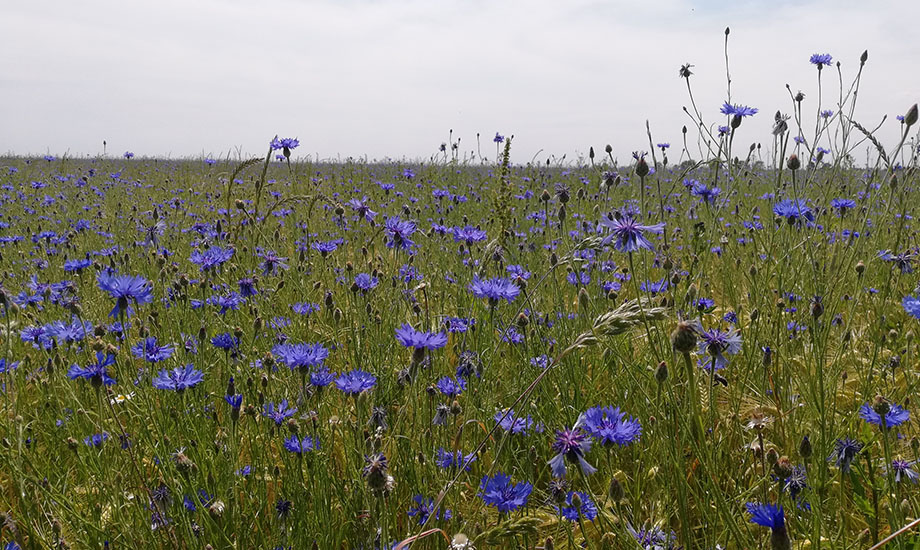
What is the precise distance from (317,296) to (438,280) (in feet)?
2.46

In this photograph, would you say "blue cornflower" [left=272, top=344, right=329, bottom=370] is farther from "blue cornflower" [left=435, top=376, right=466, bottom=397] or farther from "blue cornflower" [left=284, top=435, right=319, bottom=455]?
"blue cornflower" [left=435, top=376, right=466, bottom=397]

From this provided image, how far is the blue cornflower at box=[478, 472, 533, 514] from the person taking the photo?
136cm

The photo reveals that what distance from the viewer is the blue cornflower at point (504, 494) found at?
4.47ft

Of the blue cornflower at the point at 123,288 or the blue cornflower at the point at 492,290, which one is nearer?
the blue cornflower at the point at 123,288

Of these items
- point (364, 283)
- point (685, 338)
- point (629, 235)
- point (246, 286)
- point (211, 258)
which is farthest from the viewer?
point (211, 258)

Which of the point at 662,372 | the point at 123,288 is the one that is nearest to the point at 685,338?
the point at 662,372

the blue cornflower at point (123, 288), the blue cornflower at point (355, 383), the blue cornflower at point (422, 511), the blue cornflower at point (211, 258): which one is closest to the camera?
the blue cornflower at point (422, 511)

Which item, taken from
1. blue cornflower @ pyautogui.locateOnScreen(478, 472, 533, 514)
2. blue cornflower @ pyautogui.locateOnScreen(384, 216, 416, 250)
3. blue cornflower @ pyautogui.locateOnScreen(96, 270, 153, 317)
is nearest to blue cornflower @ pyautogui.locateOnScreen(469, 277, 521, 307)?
blue cornflower @ pyautogui.locateOnScreen(384, 216, 416, 250)

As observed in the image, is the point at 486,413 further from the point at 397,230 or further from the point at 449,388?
the point at 397,230

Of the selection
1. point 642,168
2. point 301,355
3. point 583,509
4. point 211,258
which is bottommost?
point 583,509

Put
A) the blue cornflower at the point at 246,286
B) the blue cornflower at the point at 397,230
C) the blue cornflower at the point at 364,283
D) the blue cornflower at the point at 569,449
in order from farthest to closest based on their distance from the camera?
the blue cornflower at the point at 246,286
the blue cornflower at the point at 364,283
the blue cornflower at the point at 397,230
the blue cornflower at the point at 569,449

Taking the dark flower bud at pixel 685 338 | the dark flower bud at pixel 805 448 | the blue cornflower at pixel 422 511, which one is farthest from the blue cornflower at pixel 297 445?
the dark flower bud at pixel 805 448

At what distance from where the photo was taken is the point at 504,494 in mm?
1410

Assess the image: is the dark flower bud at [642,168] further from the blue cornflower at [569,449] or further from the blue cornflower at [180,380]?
the blue cornflower at [180,380]
